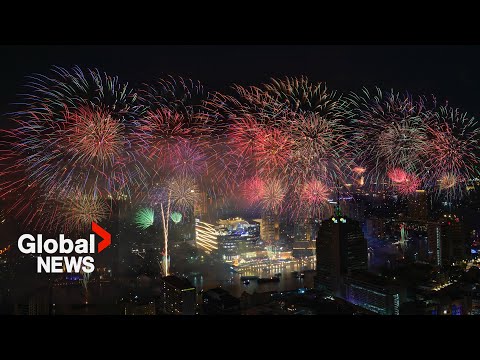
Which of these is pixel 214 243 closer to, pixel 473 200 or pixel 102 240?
pixel 102 240

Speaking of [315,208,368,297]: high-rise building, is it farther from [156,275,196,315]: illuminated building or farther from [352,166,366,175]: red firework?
[156,275,196,315]: illuminated building

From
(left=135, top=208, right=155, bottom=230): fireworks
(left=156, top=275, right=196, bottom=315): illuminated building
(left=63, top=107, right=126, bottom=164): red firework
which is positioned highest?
(left=63, top=107, right=126, bottom=164): red firework

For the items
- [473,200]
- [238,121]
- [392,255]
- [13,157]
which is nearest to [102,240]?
[13,157]

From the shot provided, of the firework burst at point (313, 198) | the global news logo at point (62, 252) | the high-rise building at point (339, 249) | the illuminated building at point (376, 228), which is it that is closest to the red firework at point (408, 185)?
the firework burst at point (313, 198)

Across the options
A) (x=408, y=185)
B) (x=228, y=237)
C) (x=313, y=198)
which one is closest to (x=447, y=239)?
(x=408, y=185)

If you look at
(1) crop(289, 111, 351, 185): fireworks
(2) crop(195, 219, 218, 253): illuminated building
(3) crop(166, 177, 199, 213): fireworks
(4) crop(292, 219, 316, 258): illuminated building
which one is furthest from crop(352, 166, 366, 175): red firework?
(2) crop(195, 219, 218, 253): illuminated building

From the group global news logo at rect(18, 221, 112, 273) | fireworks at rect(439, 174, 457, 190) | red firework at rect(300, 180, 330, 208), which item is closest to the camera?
global news logo at rect(18, 221, 112, 273)
